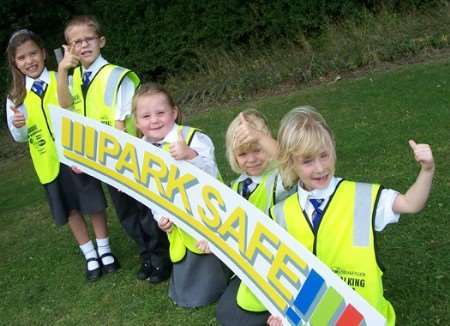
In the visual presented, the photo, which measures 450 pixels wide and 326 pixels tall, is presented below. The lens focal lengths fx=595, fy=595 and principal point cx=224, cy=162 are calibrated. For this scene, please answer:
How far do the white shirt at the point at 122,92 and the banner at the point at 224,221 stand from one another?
29 cm

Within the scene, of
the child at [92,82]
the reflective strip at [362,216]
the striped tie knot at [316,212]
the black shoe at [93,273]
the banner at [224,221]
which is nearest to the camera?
the banner at [224,221]

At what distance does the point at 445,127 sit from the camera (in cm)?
595

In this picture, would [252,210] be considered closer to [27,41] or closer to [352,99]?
[27,41]

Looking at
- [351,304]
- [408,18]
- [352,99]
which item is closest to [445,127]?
[352,99]

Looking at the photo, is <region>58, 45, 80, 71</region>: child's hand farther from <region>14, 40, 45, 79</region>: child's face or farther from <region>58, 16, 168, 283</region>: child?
<region>14, 40, 45, 79</region>: child's face

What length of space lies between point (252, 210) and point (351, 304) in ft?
2.03

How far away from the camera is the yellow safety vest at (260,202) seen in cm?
301

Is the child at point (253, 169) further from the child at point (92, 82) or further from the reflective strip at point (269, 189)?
the child at point (92, 82)

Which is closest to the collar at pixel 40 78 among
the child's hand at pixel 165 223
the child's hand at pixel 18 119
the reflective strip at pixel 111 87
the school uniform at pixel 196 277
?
the child's hand at pixel 18 119

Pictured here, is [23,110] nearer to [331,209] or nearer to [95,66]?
[95,66]

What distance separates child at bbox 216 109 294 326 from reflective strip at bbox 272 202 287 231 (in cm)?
21

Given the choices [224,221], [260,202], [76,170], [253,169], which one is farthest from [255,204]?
[76,170]

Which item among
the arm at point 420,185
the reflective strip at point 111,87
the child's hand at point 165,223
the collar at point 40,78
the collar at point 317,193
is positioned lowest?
the child's hand at point 165,223

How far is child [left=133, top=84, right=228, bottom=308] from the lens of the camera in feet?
11.0
